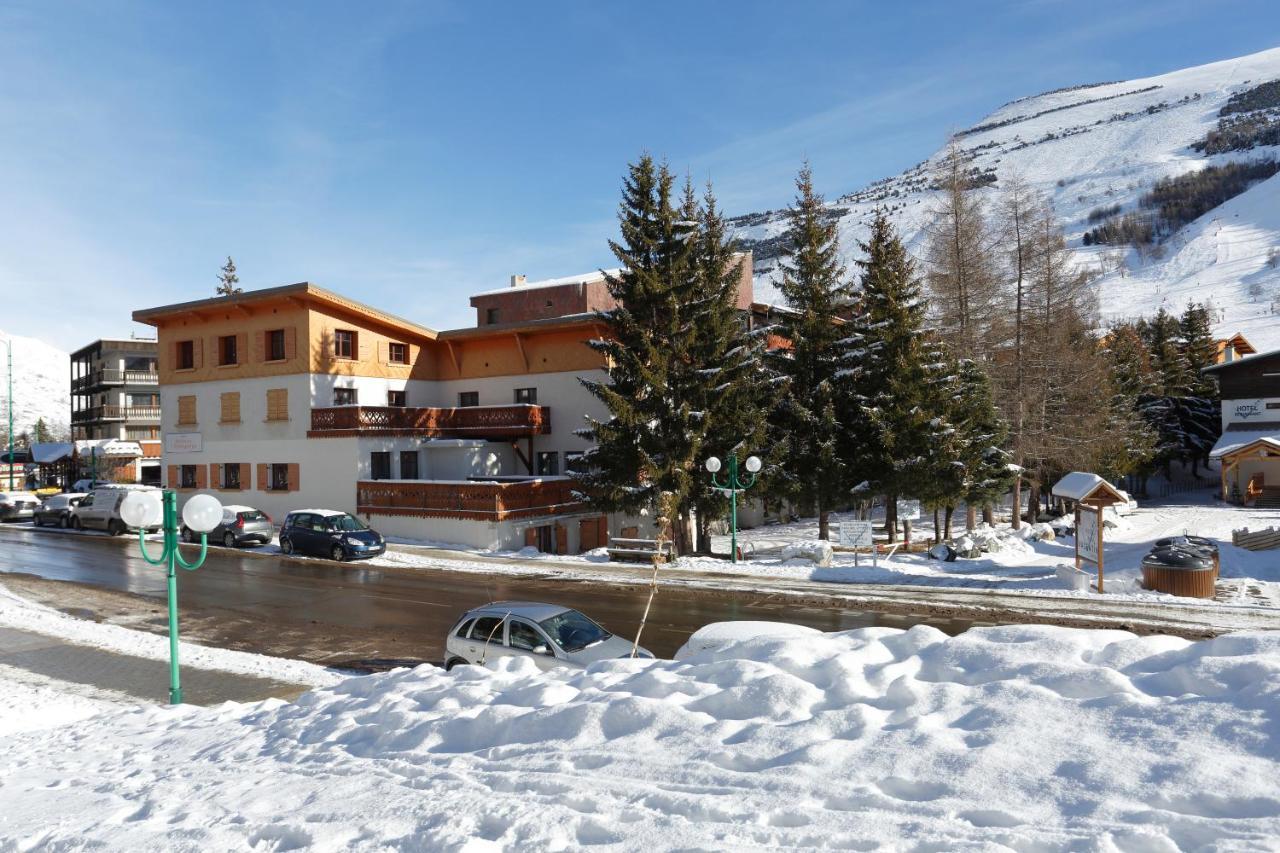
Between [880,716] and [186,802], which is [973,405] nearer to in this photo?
[880,716]

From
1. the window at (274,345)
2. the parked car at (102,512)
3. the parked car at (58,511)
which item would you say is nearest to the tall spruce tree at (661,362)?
the window at (274,345)

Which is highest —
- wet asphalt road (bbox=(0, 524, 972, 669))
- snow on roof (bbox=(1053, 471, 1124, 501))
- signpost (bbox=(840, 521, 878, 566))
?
snow on roof (bbox=(1053, 471, 1124, 501))

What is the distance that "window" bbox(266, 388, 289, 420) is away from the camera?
121 feet

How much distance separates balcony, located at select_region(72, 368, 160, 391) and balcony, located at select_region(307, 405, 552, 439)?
4444 cm

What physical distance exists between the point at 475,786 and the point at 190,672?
10.6 metres

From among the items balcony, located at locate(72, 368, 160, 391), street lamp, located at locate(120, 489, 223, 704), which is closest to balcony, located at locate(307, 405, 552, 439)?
street lamp, located at locate(120, 489, 223, 704)

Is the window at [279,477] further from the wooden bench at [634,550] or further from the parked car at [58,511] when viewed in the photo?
the wooden bench at [634,550]

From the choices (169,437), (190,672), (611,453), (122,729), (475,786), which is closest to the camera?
(475,786)

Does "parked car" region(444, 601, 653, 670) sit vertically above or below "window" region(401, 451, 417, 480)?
below

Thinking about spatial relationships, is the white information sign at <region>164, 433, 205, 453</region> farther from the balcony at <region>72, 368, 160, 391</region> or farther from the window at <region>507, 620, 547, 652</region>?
the balcony at <region>72, 368, 160, 391</region>

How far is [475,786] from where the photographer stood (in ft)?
20.8

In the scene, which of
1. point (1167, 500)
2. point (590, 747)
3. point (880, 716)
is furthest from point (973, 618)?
point (1167, 500)

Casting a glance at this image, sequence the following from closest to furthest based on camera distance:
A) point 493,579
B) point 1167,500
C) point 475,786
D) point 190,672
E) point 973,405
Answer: point 475,786, point 190,672, point 493,579, point 973,405, point 1167,500

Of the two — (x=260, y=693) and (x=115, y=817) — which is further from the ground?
(x=115, y=817)
